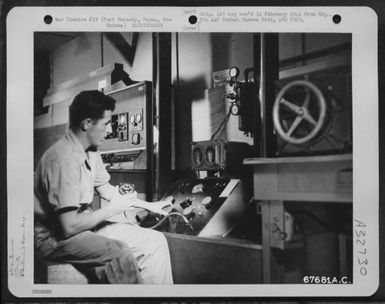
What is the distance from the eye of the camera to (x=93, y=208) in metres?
1.26

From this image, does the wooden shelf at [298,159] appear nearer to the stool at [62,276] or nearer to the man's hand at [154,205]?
the man's hand at [154,205]

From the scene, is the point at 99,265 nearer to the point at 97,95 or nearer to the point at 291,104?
the point at 97,95

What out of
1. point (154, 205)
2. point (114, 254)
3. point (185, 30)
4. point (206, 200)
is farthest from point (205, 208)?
point (185, 30)

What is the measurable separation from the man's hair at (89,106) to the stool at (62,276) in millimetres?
386

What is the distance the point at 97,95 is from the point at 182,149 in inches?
11.0

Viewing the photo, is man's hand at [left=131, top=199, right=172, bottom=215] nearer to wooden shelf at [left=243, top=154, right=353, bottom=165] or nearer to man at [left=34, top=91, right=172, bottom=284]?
man at [left=34, top=91, right=172, bottom=284]

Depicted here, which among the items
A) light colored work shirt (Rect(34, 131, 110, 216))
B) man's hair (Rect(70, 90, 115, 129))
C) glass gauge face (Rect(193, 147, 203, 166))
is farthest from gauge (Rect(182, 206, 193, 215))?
man's hair (Rect(70, 90, 115, 129))

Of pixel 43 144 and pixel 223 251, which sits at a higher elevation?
pixel 43 144

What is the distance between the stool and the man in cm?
2

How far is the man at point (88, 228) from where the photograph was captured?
1.25 meters

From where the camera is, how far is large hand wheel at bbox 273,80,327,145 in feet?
3.88

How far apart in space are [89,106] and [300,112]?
1.88 feet

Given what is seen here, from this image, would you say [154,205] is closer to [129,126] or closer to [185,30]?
[129,126]
